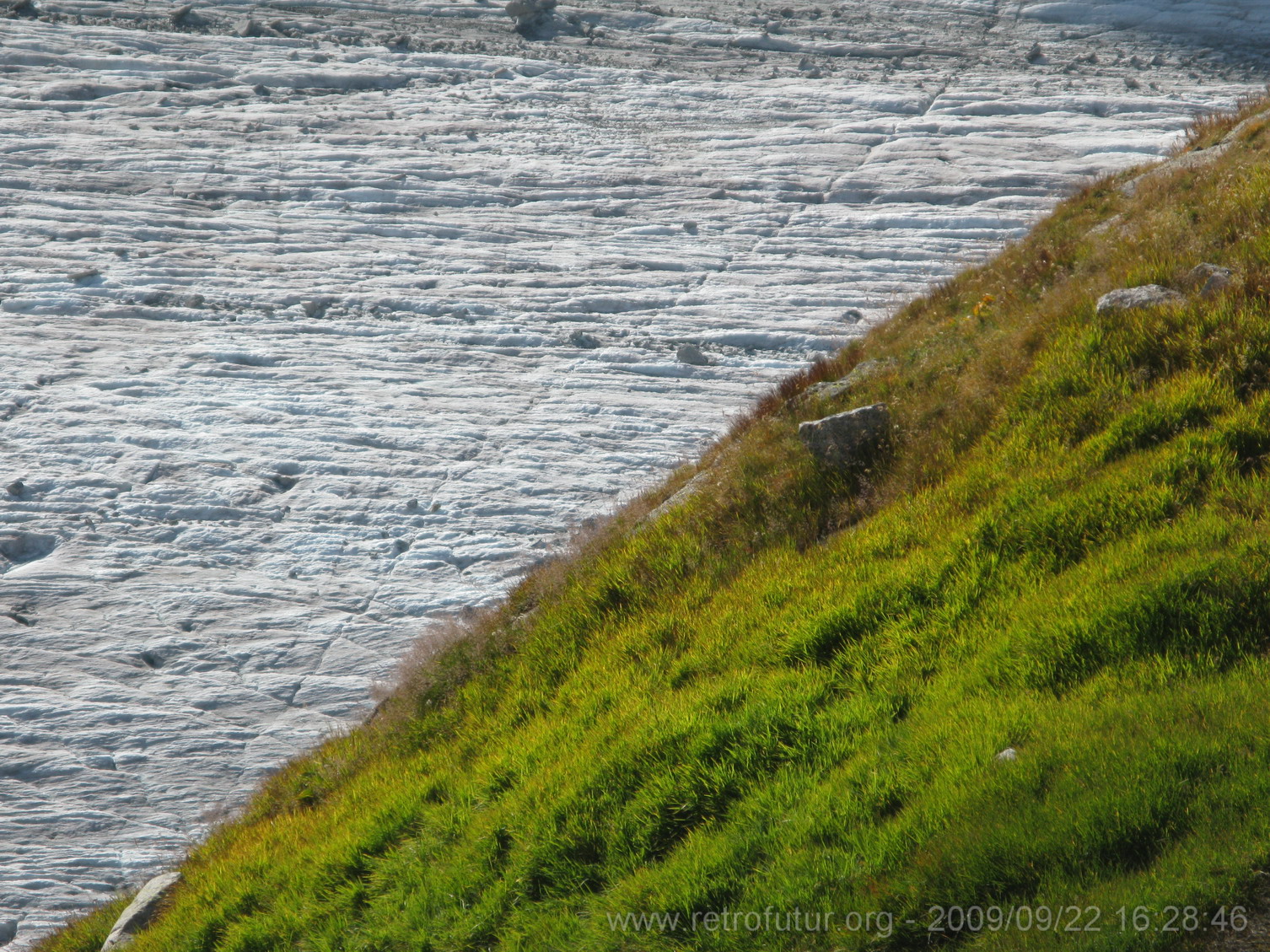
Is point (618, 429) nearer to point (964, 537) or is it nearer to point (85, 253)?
point (964, 537)

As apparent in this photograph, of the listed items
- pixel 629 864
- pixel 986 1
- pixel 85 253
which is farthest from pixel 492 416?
pixel 986 1

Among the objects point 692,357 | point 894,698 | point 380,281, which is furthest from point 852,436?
point 380,281

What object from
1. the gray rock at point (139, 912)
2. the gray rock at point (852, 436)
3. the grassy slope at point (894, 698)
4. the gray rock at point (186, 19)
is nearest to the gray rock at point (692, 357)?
the grassy slope at point (894, 698)

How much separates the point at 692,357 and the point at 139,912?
12326mm

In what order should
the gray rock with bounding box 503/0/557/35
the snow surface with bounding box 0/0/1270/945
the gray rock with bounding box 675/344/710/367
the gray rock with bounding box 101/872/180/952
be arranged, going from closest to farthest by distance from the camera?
the gray rock with bounding box 101/872/180/952 → the snow surface with bounding box 0/0/1270/945 → the gray rock with bounding box 675/344/710/367 → the gray rock with bounding box 503/0/557/35

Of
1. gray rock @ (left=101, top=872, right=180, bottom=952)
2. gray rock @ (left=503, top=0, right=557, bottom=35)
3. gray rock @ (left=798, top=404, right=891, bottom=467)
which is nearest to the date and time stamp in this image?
gray rock @ (left=798, top=404, right=891, bottom=467)

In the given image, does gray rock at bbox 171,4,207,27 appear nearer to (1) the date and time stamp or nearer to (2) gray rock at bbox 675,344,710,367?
(2) gray rock at bbox 675,344,710,367

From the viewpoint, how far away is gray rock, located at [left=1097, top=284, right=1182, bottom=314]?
285 inches

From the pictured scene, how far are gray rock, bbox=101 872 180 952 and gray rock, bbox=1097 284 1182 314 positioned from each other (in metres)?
8.60

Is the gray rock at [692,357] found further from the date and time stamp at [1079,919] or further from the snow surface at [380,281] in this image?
the date and time stamp at [1079,919]

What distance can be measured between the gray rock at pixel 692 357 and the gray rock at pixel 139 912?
11.8 m

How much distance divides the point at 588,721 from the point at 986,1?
94.6ft

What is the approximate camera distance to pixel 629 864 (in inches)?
201

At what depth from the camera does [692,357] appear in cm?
1766
